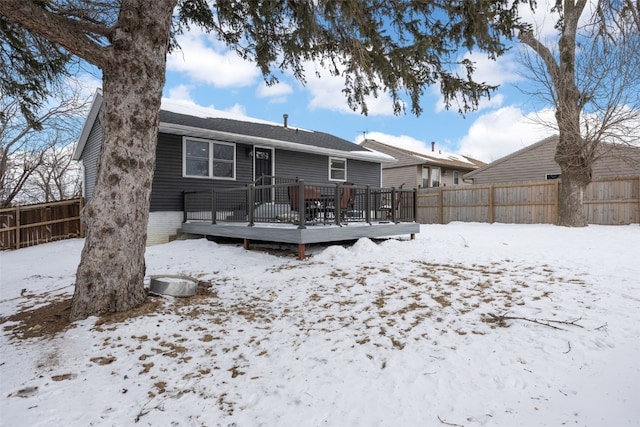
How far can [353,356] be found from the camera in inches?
108

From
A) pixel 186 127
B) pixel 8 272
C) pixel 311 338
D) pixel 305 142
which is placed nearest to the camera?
pixel 311 338

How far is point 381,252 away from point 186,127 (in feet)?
20.8

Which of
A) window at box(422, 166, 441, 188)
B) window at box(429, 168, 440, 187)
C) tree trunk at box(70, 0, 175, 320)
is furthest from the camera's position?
window at box(429, 168, 440, 187)

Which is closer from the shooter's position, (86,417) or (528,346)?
(86,417)

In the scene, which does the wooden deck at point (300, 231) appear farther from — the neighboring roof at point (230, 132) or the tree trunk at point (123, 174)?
the tree trunk at point (123, 174)

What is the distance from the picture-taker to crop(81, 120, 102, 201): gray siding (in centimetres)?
1166

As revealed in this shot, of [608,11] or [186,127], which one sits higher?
[608,11]

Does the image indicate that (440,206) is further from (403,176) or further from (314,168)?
(314,168)

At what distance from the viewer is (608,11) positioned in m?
11.2

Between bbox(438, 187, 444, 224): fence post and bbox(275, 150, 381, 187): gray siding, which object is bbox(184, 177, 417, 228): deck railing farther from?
bbox(438, 187, 444, 224): fence post

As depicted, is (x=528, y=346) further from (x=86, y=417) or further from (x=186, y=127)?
(x=186, y=127)

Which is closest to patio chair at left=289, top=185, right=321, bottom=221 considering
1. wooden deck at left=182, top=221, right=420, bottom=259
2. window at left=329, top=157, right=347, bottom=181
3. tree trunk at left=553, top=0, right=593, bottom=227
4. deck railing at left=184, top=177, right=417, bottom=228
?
deck railing at left=184, top=177, right=417, bottom=228

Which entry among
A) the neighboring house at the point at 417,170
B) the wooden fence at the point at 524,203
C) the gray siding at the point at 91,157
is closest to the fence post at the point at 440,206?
the wooden fence at the point at 524,203

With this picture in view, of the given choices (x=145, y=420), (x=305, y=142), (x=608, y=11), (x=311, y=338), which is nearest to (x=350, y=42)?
(x=311, y=338)
